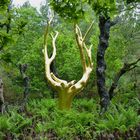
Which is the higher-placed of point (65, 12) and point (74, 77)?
point (65, 12)

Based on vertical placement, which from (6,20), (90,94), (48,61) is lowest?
(90,94)

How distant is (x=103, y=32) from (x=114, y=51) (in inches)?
615

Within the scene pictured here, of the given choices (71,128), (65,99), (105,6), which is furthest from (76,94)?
(105,6)

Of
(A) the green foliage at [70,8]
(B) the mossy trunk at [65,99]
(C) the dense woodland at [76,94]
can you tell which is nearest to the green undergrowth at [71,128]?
(C) the dense woodland at [76,94]

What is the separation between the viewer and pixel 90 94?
30.6 metres

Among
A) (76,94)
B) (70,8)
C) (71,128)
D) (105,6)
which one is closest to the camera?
(105,6)

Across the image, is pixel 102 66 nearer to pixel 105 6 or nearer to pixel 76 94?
pixel 76 94

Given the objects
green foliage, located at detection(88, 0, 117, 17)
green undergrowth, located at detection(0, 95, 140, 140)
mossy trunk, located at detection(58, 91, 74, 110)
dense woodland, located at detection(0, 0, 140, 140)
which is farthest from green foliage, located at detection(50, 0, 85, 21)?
mossy trunk, located at detection(58, 91, 74, 110)

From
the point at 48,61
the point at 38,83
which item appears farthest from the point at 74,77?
the point at 48,61

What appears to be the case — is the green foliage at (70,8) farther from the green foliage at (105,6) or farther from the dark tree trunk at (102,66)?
the dark tree trunk at (102,66)

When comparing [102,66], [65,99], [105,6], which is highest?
[105,6]

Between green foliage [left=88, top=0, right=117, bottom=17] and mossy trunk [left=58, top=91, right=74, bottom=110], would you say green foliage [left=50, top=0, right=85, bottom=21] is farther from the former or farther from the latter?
mossy trunk [left=58, top=91, right=74, bottom=110]

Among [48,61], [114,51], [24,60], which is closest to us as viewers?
[48,61]

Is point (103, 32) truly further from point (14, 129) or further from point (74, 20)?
point (74, 20)
